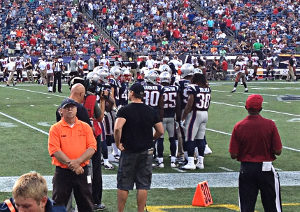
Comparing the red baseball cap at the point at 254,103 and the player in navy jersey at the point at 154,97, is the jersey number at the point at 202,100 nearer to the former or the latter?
the player in navy jersey at the point at 154,97

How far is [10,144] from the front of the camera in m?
15.1

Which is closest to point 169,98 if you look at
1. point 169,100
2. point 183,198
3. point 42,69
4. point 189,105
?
point 169,100

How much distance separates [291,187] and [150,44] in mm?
35967

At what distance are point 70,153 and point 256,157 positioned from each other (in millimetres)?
1883

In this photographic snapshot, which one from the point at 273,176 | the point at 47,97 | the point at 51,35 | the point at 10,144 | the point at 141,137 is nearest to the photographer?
the point at 273,176

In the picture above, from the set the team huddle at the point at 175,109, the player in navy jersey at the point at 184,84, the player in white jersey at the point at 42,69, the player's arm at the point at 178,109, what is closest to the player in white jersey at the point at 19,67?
the player in white jersey at the point at 42,69

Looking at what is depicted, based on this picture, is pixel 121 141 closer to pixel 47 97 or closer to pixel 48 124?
pixel 48 124

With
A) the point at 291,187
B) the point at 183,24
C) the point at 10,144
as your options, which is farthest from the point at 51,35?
the point at 291,187

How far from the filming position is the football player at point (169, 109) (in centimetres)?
1247

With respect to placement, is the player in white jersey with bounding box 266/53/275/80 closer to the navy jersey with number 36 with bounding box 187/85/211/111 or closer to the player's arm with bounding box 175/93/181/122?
the player's arm with bounding box 175/93/181/122

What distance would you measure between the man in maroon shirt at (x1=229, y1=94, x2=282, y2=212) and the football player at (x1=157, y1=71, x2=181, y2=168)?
5.04m

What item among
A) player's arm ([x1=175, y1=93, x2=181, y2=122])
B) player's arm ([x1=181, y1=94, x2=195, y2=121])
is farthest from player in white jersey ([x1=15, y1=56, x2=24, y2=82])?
player's arm ([x1=181, y1=94, x2=195, y2=121])

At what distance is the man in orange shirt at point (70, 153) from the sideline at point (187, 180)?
9.83ft

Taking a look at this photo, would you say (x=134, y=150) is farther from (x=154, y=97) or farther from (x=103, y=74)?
(x=103, y=74)
